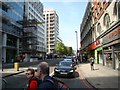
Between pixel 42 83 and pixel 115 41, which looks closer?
pixel 42 83

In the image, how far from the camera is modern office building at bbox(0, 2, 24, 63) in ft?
193

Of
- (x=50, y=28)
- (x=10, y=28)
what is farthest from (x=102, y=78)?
(x=50, y=28)

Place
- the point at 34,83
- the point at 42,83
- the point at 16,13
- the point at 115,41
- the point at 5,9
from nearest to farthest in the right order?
1. the point at 42,83
2. the point at 34,83
3. the point at 115,41
4. the point at 5,9
5. the point at 16,13

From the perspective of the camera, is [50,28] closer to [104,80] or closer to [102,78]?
[102,78]

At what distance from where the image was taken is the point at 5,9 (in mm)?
61156

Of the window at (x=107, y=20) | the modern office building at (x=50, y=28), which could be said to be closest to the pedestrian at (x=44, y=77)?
the window at (x=107, y=20)

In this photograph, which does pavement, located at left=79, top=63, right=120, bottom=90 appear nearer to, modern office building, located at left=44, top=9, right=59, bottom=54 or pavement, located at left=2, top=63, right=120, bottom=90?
pavement, located at left=2, top=63, right=120, bottom=90

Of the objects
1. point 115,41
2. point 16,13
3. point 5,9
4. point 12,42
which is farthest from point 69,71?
point 16,13

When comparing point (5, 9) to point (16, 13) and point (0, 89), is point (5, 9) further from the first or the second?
point (0, 89)

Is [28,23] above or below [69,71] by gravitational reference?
above

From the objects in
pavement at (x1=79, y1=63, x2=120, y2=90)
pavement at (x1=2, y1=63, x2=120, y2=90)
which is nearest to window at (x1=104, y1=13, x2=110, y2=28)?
pavement at (x1=2, y1=63, x2=120, y2=90)

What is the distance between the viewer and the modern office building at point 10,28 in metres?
58.8

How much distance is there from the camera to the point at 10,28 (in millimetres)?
63969

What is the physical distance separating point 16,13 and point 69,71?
53478mm
